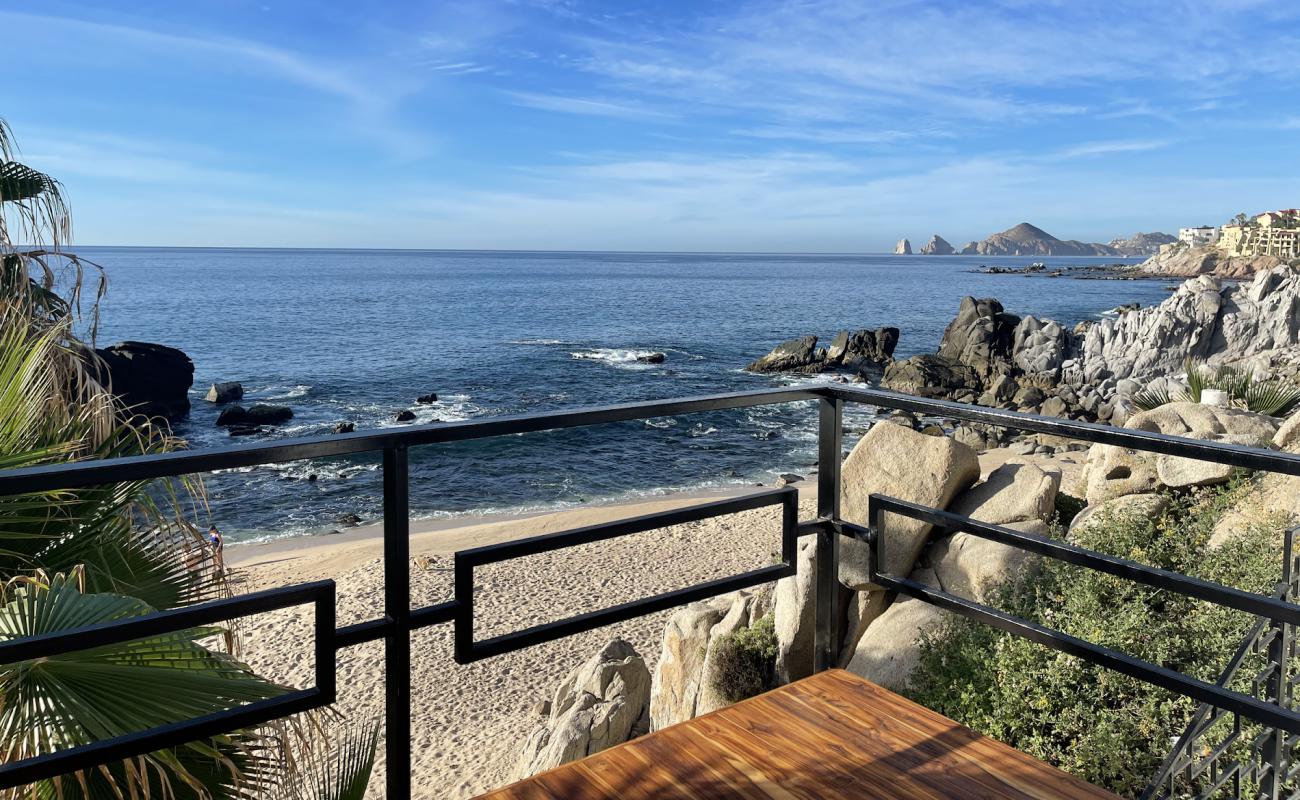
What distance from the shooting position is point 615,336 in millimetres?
50375

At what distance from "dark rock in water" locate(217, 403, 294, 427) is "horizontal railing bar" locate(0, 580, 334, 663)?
29.6m

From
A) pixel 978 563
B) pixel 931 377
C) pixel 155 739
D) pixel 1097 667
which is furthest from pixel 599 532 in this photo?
pixel 931 377

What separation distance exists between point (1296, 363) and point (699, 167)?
53781mm

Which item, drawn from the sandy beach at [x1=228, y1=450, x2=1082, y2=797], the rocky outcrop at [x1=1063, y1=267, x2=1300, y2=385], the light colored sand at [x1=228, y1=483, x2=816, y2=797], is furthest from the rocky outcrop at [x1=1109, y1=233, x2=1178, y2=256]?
the light colored sand at [x1=228, y1=483, x2=816, y2=797]

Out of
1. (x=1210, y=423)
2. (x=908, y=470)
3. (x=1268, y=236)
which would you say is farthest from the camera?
(x=1268, y=236)

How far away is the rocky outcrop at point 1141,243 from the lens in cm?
17575

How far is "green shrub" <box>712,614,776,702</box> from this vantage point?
20.8ft

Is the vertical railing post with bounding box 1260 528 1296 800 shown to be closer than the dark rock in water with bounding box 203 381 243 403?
Yes

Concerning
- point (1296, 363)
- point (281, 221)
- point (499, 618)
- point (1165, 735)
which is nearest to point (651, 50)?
point (1296, 363)

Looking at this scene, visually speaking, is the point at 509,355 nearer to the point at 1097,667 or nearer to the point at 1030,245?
the point at 1097,667

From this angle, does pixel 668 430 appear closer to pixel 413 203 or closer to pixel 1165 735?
pixel 1165 735

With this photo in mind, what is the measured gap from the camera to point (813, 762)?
6.83ft

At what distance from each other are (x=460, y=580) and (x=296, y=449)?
45cm

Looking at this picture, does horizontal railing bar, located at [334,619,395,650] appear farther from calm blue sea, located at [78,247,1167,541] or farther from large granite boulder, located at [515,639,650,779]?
calm blue sea, located at [78,247,1167,541]
